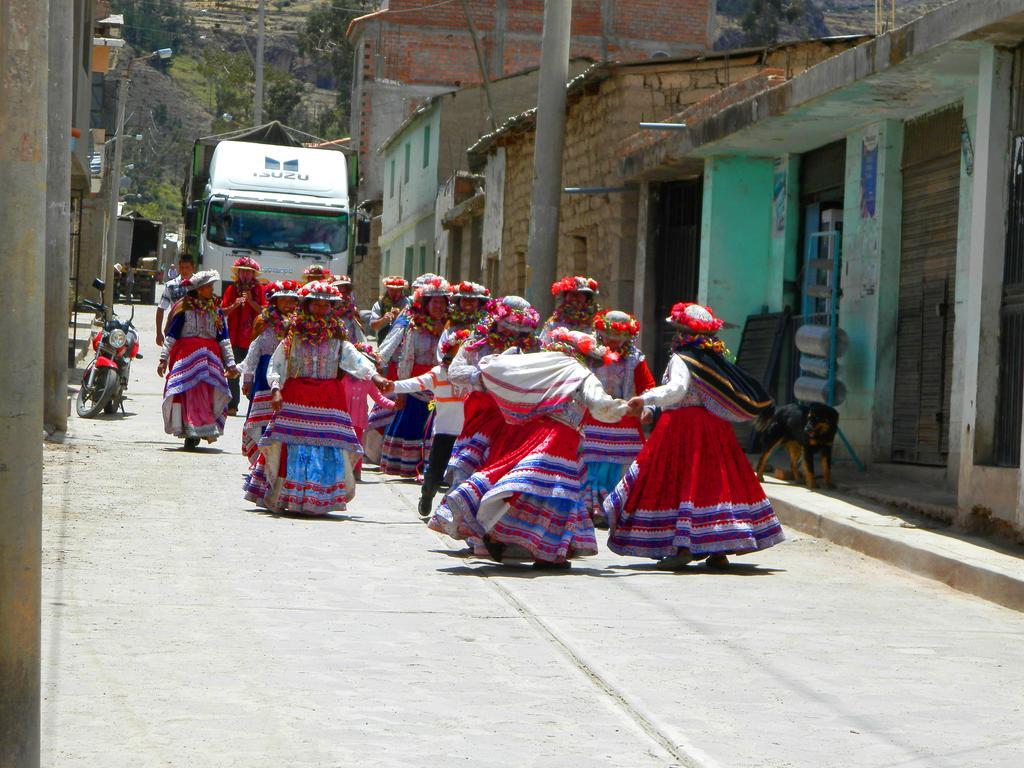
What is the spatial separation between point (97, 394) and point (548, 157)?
19.8 feet

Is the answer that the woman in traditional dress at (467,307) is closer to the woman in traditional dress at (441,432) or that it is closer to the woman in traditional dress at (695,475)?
the woman in traditional dress at (441,432)

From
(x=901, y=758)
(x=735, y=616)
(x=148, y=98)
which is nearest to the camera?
(x=901, y=758)

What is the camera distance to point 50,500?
1152 cm

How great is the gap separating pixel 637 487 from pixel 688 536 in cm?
46

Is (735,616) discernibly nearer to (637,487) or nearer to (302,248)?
(637,487)

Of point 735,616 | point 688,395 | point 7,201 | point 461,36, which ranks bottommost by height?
point 735,616

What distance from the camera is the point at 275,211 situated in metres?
30.2

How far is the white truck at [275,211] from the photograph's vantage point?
29938 millimetres

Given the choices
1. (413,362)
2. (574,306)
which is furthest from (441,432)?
(413,362)

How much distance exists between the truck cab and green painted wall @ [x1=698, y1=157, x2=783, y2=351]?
1297 cm

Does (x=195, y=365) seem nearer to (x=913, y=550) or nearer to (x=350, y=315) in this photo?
(x=350, y=315)

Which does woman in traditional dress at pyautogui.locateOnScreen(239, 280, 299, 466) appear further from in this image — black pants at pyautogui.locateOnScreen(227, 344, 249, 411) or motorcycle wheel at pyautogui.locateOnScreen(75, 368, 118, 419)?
motorcycle wheel at pyautogui.locateOnScreen(75, 368, 118, 419)

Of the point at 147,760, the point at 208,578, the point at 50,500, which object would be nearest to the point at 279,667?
the point at 147,760

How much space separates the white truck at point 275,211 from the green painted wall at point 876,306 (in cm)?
1611
